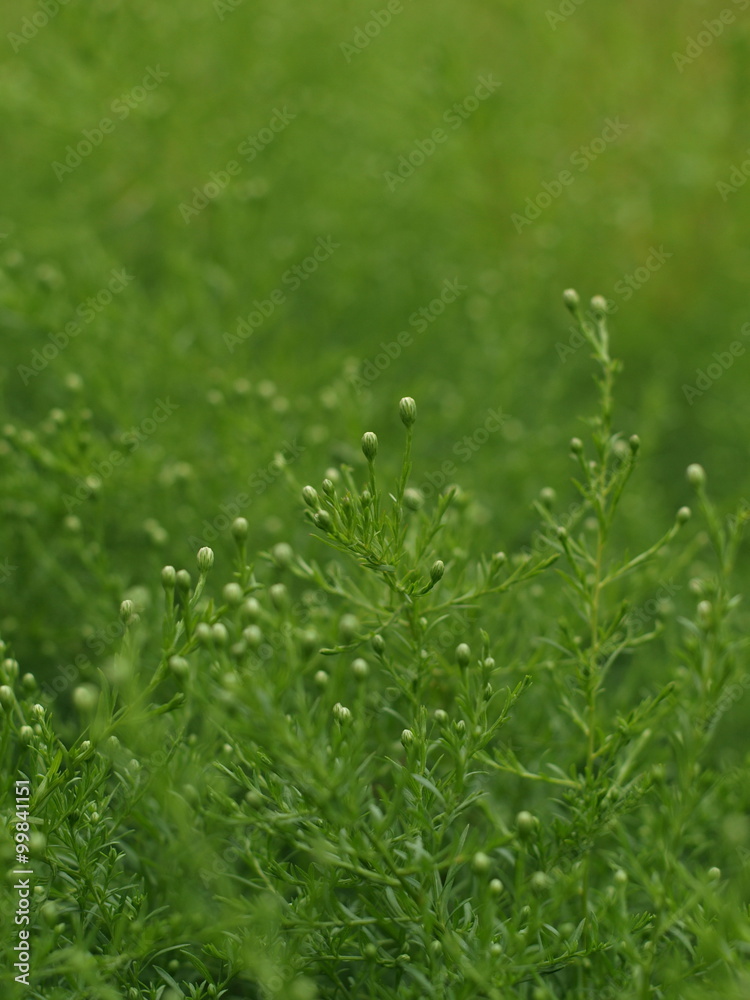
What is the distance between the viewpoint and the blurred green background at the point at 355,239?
2.66m

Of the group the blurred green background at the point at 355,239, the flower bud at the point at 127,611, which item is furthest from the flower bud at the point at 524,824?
the blurred green background at the point at 355,239

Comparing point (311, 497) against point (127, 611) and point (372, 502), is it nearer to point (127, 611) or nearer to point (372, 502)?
point (372, 502)

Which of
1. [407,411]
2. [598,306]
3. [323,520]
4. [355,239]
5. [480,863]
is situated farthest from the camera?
[355,239]

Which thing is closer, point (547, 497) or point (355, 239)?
point (547, 497)

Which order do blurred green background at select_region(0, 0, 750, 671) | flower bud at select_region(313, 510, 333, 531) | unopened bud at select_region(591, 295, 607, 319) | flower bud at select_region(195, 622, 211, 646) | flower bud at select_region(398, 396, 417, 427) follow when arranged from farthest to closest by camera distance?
blurred green background at select_region(0, 0, 750, 671) < unopened bud at select_region(591, 295, 607, 319) < flower bud at select_region(398, 396, 417, 427) < flower bud at select_region(313, 510, 333, 531) < flower bud at select_region(195, 622, 211, 646)

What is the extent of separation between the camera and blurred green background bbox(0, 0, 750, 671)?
266 centimetres

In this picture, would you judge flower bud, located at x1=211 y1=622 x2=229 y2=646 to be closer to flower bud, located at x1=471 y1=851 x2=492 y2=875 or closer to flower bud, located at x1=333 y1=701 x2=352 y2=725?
flower bud, located at x1=333 y1=701 x2=352 y2=725

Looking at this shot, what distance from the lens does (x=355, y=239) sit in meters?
3.55

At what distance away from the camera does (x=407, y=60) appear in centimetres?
412

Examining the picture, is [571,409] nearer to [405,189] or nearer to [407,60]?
[405,189]

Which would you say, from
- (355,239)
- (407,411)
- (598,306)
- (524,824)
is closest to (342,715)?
(524,824)

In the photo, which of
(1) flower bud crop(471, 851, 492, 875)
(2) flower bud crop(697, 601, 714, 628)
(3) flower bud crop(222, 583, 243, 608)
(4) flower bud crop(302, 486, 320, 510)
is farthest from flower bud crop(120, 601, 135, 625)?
(2) flower bud crop(697, 601, 714, 628)

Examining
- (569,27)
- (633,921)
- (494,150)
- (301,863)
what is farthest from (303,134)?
(633,921)

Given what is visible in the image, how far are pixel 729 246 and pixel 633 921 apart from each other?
2871mm
